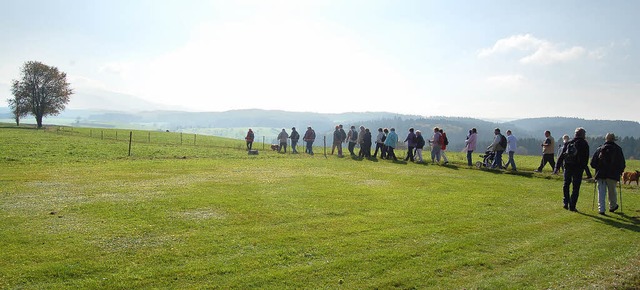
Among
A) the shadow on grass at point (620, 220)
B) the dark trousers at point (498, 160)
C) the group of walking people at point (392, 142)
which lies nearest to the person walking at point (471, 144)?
the group of walking people at point (392, 142)

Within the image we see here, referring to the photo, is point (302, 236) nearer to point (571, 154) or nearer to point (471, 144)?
point (571, 154)

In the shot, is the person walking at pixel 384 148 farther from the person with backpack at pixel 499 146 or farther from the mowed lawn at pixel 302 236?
the mowed lawn at pixel 302 236

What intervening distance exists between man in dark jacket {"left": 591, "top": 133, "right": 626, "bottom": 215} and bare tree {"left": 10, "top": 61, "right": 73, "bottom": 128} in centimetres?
8720

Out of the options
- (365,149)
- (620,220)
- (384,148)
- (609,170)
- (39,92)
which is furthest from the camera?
(39,92)

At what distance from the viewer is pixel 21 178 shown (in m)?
15.8

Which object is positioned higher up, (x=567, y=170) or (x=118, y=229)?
(x=567, y=170)

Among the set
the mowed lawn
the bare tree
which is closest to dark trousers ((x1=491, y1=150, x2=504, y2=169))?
the mowed lawn

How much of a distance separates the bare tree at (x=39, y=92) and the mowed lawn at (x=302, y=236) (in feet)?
235

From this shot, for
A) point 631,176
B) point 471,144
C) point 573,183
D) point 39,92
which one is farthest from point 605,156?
point 39,92

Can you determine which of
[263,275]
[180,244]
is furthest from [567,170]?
[180,244]

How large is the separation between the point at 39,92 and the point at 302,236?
84936 millimetres

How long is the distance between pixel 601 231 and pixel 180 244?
10.3 m

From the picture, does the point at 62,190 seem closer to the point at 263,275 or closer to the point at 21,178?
the point at 21,178

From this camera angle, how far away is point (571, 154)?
13109 mm
